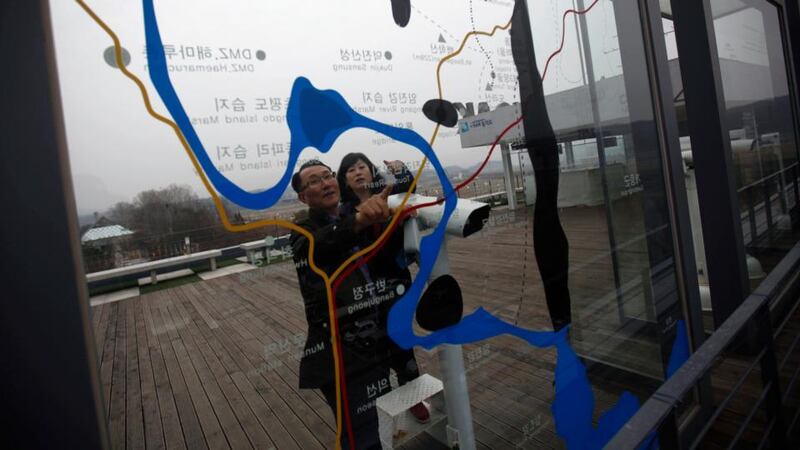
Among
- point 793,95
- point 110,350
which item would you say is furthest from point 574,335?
point 793,95

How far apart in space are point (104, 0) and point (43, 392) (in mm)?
660

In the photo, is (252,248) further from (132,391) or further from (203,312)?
(132,391)

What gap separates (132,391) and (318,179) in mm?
553

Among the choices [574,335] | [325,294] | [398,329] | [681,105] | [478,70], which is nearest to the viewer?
[325,294]

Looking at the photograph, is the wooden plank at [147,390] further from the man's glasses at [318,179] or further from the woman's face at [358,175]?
the woman's face at [358,175]

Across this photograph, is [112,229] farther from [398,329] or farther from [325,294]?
[398,329]

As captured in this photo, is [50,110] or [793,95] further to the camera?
[793,95]

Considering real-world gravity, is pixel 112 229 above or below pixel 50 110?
below

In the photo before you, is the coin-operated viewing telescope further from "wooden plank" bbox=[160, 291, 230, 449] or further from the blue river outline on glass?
"wooden plank" bbox=[160, 291, 230, 449]

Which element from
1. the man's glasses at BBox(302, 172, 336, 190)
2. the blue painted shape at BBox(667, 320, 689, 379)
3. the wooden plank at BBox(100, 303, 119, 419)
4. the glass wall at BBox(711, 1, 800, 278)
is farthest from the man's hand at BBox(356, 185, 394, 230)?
the glass wall at BBox(711, 1, 800, 278)

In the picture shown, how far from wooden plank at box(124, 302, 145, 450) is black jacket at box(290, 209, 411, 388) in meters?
0.31

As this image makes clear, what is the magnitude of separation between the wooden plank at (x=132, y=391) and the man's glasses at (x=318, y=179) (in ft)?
1.38

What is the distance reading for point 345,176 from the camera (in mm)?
1034

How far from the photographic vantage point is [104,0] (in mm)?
741
